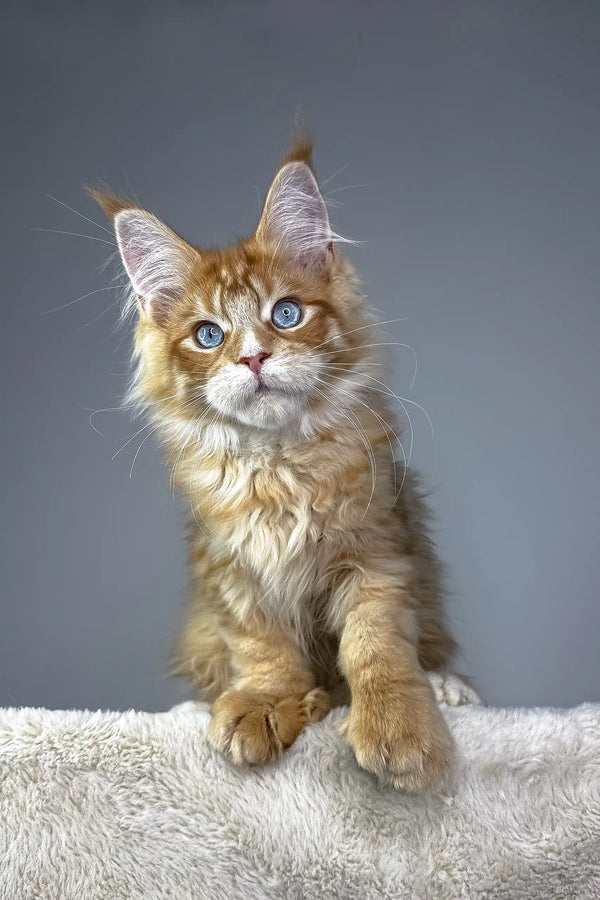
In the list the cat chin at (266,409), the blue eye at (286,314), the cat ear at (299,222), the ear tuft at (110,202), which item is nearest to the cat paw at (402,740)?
the cat chin at (266,409)

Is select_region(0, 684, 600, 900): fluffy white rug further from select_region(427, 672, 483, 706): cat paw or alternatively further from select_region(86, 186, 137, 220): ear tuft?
select_region(86, 186, 137, 220): ear tuft

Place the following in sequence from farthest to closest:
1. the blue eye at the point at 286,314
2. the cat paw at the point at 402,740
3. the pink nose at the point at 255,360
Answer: the blue eye at the point at 286,314, the pink nose at the point at 255,360, the cat paw at the point at 402,740

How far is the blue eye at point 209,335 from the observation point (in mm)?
1682

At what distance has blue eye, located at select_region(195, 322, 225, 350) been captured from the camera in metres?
1.68

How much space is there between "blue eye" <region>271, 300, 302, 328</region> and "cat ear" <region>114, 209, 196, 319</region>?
8.0 inches

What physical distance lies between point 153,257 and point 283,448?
0.41m

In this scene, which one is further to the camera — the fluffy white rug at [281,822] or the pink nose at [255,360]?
the pink nose at [255,360]

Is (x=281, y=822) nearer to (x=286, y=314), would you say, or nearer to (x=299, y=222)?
(x=286, y=314)

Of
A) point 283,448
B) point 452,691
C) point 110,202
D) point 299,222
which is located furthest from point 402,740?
point 110,202

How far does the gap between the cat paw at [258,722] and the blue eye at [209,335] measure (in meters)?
0.58

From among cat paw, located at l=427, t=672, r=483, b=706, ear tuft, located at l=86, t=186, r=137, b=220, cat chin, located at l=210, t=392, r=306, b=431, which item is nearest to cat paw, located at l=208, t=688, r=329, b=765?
cat paw, located at l=427, t=672, r=483, b=706

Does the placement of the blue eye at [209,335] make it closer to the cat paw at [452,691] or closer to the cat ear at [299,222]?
the cat ear at [299,222]

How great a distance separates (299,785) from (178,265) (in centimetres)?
90

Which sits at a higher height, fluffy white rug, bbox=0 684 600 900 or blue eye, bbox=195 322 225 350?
blue eye, bbox=195 322 225 350
